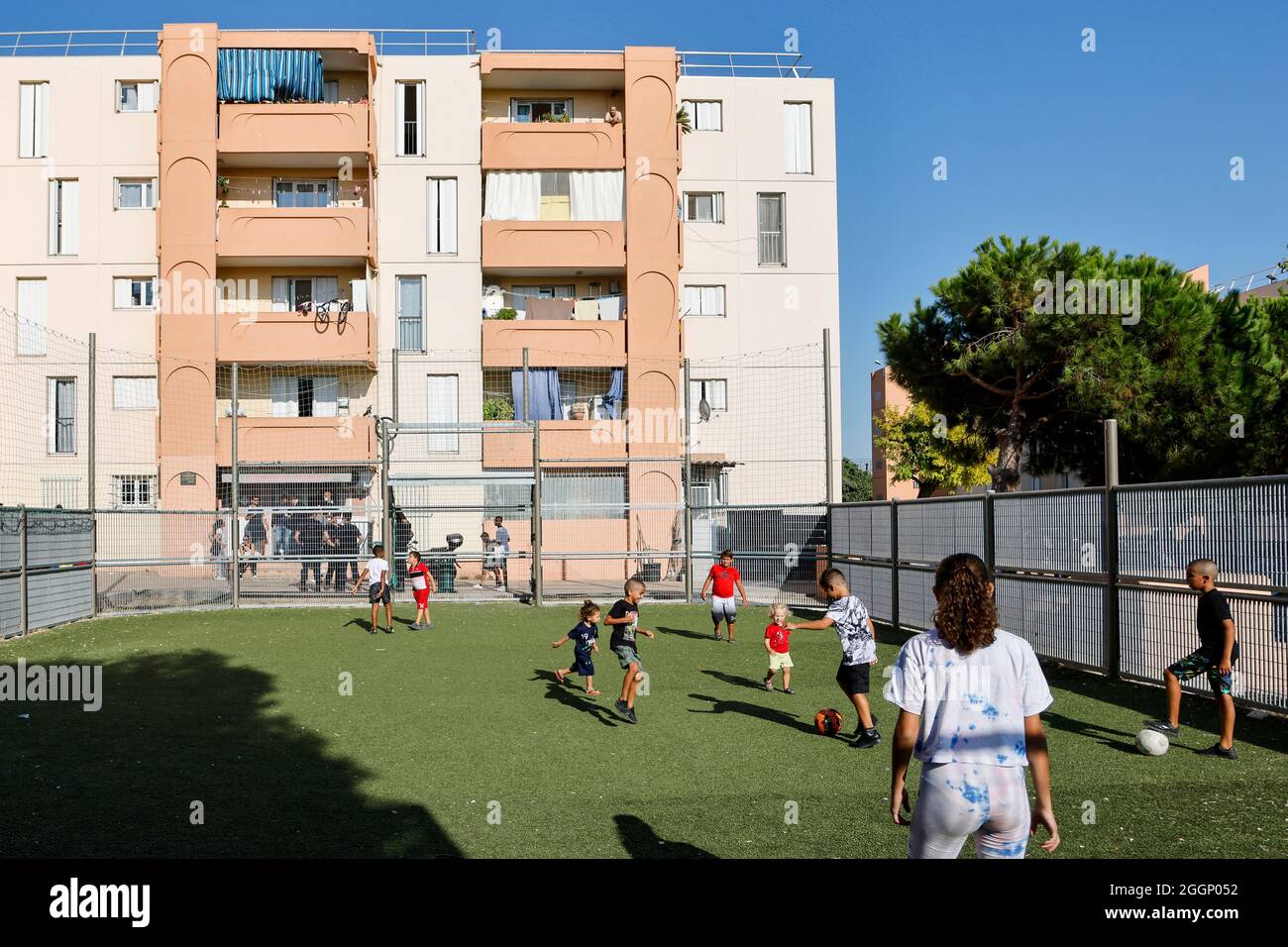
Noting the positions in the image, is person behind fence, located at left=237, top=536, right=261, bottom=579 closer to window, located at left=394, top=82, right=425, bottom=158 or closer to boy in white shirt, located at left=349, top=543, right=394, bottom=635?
boy in white shirt, located at left=349, top=543, right=394, bottom=635

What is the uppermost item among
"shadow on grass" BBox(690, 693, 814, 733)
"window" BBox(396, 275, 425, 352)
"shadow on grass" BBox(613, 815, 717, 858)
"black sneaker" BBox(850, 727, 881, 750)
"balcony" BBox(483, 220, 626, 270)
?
"balcony" BBox(483, 220, 626, 270)

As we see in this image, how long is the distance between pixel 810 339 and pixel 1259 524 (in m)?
24.9

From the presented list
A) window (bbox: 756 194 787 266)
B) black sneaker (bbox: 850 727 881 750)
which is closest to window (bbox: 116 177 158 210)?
window (bbox: 756 194 787 266)

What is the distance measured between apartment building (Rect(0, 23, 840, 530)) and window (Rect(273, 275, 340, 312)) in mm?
69

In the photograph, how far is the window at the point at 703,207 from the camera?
34.7 meters

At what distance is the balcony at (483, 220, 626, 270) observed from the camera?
Answer: 3303 cm

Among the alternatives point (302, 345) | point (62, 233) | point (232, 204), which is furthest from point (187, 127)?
point (302, 345)

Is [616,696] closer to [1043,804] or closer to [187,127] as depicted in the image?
[1043,804]

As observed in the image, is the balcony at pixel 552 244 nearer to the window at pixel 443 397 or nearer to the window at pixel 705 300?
the window at pixel 705 300

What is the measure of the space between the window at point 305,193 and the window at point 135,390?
688 cm

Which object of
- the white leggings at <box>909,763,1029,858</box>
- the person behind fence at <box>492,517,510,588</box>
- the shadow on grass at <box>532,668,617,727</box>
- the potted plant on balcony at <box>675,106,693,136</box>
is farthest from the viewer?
the potted plant on balcony at <box>675,106,693,136</box>

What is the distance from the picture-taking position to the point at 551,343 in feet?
107

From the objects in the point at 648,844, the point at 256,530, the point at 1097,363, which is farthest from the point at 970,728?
the point at 1097,363

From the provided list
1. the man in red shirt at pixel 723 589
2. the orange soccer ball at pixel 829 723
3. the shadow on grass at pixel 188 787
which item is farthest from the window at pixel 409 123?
the orange soccer ball at pixel 829 723
